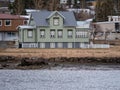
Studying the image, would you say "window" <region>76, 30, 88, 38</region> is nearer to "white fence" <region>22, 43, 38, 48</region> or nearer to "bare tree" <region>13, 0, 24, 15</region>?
"white fence" <region>22, 43, 38, 48</region>

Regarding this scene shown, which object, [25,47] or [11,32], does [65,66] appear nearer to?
[25,47]

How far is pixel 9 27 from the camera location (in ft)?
347

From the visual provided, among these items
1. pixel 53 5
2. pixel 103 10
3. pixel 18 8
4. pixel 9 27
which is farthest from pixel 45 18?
pixel 103 10

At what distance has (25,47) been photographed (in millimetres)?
94625

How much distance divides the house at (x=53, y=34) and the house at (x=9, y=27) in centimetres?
1031

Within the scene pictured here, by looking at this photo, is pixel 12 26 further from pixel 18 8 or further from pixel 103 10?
pixel 103 10

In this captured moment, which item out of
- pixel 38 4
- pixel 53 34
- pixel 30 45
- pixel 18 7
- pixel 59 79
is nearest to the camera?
pixel 59 79

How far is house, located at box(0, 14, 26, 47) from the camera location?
4148 inches

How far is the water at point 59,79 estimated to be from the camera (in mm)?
50812

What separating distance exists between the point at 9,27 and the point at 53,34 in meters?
13.0

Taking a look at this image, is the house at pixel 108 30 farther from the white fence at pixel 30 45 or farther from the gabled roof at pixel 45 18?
the white fence at pixel 30 45

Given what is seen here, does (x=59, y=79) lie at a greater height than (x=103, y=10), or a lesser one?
lesser

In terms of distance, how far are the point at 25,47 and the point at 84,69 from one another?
89.7ft

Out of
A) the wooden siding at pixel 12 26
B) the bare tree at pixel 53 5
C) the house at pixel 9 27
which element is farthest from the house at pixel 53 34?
the bare tree at pixel 53 5
